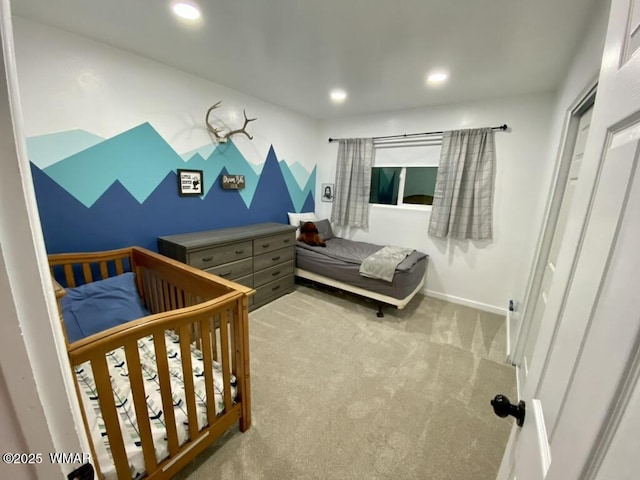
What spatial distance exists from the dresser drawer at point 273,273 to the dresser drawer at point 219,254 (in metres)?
0.32

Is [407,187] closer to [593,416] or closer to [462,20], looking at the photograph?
[462,20]

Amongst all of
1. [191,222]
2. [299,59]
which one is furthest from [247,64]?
[191,222]

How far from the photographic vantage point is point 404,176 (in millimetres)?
3576

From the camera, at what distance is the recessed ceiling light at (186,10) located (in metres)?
1.50

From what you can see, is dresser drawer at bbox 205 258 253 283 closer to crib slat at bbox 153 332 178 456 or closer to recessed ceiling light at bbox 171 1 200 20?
crib slat at bbox 153 332 178 456

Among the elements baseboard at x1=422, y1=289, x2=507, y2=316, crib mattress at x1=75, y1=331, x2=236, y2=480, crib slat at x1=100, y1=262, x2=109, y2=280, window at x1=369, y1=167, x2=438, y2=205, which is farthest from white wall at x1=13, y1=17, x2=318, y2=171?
baseboard at x1=422, y1=289, x2=507, y2=316

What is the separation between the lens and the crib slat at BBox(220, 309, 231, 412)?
134cm

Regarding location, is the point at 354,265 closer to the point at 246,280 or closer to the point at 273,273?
the point at 273,273

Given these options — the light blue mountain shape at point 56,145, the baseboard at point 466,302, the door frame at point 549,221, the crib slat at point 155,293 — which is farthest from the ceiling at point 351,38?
the baseboard at point 466,302

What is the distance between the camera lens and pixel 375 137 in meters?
3.61

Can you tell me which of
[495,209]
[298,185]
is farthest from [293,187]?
[495,209]

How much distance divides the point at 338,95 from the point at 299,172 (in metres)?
1.32

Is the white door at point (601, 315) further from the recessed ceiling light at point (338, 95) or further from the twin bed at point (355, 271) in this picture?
the recessed ceiling light at point (338, 95)

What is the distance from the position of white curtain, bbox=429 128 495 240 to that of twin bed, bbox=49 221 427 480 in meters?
2.72
